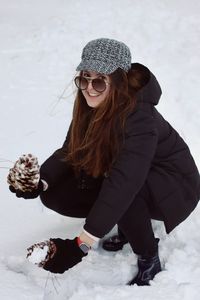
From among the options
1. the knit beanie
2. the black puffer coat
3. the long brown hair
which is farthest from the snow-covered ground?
the knit beanie

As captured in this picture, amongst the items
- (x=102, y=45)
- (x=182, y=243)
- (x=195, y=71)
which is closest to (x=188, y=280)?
(x=182, y=243)

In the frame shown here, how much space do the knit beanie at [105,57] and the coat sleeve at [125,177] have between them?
0.67 ft

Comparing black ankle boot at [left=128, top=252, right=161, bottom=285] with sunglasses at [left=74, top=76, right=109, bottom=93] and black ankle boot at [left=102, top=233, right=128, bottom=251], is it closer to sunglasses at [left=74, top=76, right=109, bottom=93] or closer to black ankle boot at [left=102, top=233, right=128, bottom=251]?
black ankle boot at [left=102, top=233, right=128, bottom=251]

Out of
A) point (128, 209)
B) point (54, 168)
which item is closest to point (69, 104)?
point (54, 168)

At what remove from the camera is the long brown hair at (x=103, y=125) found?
1863mm

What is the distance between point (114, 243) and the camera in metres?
2.36

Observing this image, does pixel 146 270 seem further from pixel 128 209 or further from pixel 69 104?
pixel 69 104

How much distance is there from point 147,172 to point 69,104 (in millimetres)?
2170

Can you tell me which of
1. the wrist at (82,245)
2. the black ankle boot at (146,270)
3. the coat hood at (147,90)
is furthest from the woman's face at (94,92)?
the black ankle boot at (146,270)

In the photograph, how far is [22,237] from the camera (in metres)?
2.44

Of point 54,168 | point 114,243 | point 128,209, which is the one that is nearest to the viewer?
point 128,209

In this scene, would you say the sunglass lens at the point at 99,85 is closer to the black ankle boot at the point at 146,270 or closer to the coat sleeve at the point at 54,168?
the coat sleeve at the point at 54,168

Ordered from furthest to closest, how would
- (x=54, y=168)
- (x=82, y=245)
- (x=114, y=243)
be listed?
(x=114, y=243) → (x=54, y=168) → (x=82, y=245)

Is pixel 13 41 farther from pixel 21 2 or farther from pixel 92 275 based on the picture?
pixel 92 275
